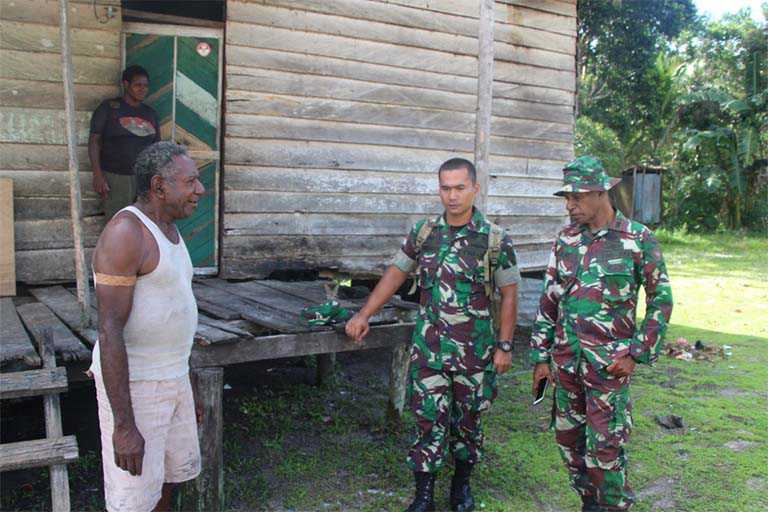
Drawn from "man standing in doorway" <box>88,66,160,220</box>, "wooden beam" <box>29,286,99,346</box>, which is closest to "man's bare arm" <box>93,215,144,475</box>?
"wooden beam" <box>29,286,99,346</box>

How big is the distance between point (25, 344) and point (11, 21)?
9.63 ft

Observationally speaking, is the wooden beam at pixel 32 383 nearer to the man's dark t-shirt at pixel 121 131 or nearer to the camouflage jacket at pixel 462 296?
the camouflage jacket at pixel 462 296

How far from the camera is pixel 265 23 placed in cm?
630

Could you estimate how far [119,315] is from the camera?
101 inches

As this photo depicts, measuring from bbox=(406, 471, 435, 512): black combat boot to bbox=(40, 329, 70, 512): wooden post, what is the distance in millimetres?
1815

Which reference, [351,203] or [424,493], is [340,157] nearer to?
[351,203]

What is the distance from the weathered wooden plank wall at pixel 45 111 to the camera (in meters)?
5.34

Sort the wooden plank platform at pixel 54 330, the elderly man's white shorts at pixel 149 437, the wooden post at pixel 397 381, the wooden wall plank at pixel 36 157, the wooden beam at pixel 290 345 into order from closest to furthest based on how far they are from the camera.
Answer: the elderly man's white shorts at pixel 149 437 < the wooden plank platform at pixel 54 330 < the wooden beam at pixel 290 345 < the wooden post at pixel 397 381 < the wooden wall plank at pixel 36 157

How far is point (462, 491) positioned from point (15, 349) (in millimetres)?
2602

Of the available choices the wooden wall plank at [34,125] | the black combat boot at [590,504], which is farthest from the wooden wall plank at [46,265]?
the black combat boot at [590,504]

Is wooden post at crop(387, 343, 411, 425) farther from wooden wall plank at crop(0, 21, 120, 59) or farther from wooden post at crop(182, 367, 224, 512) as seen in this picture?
wooden wall plank at crop(0, 21, 120, 59)

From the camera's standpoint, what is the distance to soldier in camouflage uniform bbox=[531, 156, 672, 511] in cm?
343

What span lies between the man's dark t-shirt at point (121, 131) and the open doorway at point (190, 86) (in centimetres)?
52

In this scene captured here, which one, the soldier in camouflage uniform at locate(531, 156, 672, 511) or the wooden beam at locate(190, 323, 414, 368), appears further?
the wooden beam at locate(190, 323, 414, 368)
